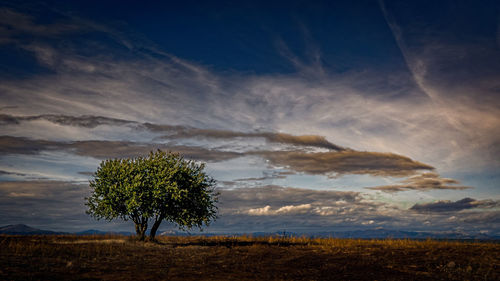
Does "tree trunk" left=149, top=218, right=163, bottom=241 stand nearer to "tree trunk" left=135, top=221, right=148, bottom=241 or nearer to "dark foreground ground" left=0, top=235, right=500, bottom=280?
"tree trunk" left=135, top=221, right=148, bottom=241

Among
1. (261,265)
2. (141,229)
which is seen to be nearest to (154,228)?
(141,229)

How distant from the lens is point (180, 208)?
149 feet

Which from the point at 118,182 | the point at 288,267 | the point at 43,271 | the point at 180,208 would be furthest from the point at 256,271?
the point at 118,182

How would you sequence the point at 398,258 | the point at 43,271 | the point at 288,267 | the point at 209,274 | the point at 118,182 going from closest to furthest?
1. the point at 43,271
2. the point at 209,274
3. the point at 288,267
4. the point at 398,258
5. the point at 118,182

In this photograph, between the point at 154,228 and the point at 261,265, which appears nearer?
the point at 261,265

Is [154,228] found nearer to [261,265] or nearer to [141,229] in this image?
[141,229]

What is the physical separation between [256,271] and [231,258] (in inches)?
290

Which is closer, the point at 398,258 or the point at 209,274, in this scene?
the point at 209,274

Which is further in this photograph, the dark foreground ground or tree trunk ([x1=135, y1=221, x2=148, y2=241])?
tree trunk ([x1=135, y1=221, x2=148, y2=241])

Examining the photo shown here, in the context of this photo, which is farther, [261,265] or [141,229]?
[141,229]

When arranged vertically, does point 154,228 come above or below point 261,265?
above

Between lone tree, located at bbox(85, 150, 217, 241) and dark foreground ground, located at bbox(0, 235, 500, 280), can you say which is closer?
dark foreground ground, located at bbox(0, 235, 500, 280)

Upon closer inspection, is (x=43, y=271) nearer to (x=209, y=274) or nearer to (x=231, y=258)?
(x=209, y=274)

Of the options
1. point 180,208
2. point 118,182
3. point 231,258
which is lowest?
point 231,258
